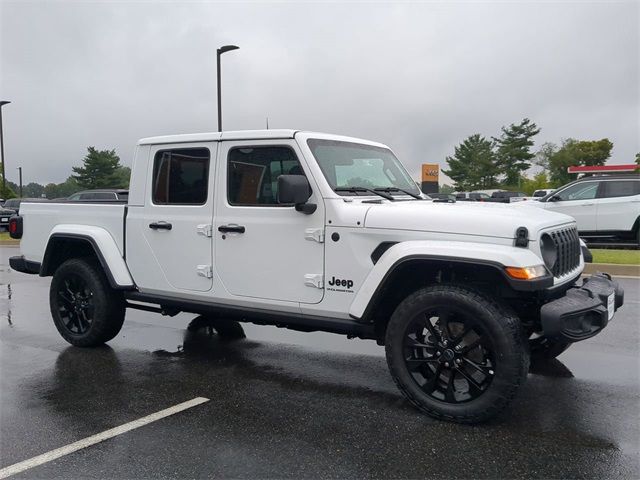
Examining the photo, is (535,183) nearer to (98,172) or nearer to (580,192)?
(98,172)

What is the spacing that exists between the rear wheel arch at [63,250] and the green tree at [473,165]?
Result: 7473 cm

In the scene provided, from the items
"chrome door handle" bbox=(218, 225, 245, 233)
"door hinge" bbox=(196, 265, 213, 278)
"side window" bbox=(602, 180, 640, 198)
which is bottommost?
"door hinge" bbox=(196, 265, 213, 278)

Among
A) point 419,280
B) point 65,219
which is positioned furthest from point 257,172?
point 65,219

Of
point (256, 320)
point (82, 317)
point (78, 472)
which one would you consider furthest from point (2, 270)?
point (78, 472)

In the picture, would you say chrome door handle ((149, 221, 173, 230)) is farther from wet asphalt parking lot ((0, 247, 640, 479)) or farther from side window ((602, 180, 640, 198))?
side window ((602, 180, 640, 198))

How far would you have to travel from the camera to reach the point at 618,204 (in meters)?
A: 13.7

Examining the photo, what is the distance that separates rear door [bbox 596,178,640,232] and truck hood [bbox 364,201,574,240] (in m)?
10.8

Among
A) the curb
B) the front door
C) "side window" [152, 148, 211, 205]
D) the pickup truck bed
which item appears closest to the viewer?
the front door

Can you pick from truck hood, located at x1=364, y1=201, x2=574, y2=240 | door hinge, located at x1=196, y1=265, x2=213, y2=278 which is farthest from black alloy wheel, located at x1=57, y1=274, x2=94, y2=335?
truck hood, located at x1=364, y1=201, x2=574, y2=240

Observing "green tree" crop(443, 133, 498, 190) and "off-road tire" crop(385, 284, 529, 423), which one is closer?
"off-road tire" crop(385, 284, 529, 423)

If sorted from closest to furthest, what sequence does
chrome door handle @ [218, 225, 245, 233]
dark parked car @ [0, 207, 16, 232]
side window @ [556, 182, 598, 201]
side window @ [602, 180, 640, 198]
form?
chrome door handle @ [218, 225, 245, 233]
side window @ [602, 180, 640, 198]
side window @ [556, 182, 598, 201]
dark parked car @ [0, 207, 16, 232]

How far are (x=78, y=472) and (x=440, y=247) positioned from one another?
247cm

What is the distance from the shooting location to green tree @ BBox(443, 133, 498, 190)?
76.6 m

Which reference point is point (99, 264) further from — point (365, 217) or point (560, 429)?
point (560, 429)
